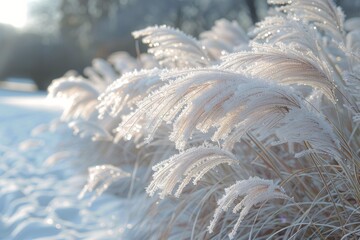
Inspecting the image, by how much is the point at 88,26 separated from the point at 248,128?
22.7 metres

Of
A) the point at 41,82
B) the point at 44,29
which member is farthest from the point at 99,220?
the point at 44,29

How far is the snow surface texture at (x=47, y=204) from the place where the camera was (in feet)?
10.5

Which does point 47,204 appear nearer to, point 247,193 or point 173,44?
point 173,44

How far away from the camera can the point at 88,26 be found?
2380 centimetres

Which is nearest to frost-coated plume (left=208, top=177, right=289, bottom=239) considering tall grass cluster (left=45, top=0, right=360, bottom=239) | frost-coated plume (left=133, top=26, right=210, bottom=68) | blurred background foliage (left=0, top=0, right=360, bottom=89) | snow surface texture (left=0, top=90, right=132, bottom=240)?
tall grass cluster (left=45, top=0, right=360, bottom=239)

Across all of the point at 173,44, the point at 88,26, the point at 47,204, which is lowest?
the point at 47,204

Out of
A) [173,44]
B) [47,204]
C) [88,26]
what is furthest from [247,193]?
[88,26]

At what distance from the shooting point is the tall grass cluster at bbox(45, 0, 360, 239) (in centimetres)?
172

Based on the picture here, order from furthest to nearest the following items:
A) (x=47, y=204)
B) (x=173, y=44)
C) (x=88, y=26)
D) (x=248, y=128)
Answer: (x=88, y=26)
(x=47, y=204)
(x=173, y=44)
(x=248, y=128)

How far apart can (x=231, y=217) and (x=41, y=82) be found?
17410 mm

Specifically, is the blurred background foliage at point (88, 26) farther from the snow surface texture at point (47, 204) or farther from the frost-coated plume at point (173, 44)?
the frost-coated plume at point (173, 44)

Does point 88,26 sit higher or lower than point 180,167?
higher

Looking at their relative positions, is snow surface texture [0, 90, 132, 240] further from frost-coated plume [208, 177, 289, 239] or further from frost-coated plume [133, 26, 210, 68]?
frost-coated plume [208, 177, 289, 239]

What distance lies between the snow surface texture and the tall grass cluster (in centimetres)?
22
